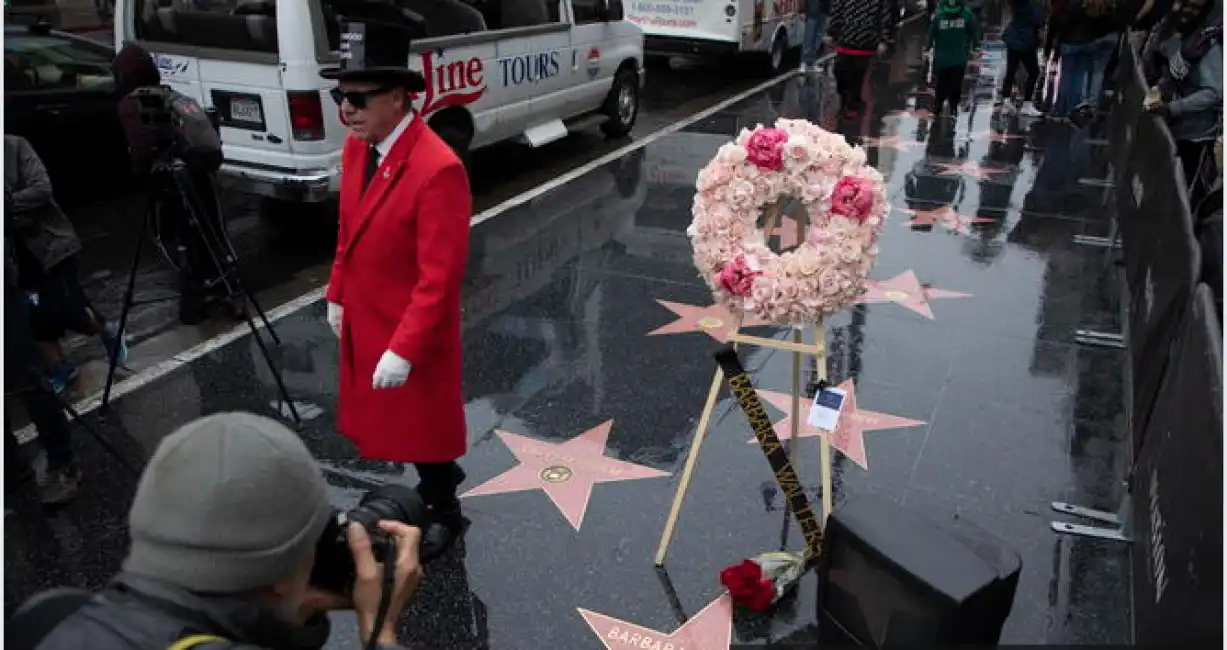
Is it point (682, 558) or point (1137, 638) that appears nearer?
point (1137, 638)

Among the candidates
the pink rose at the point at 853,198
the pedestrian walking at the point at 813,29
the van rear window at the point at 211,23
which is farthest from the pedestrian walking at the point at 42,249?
the pedestrian walking at the point at 813,29

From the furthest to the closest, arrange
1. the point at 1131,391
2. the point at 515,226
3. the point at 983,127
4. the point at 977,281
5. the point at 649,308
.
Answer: the point at 983,127 < the point at 515,226 < the point at 977,281 < the point at 649,308 < the point at 1131,391

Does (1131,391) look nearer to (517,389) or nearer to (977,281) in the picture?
(977,281)

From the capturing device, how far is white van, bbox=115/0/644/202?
7.24m

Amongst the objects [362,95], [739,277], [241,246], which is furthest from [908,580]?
[241,246]

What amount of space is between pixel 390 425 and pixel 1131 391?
13.0ft

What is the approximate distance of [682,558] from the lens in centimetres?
410

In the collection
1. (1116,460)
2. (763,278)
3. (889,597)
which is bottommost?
(1116,460)

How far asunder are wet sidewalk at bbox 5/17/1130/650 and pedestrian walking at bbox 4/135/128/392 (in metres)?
0.55

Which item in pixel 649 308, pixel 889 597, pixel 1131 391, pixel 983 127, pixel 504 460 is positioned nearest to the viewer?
pixel 889 597

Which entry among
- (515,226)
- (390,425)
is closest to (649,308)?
(515,226)

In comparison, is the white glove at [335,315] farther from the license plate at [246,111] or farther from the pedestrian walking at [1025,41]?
the pedestrian walking at [1025,41]

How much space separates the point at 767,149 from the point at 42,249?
3.34m

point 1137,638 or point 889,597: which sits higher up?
point 889,597
